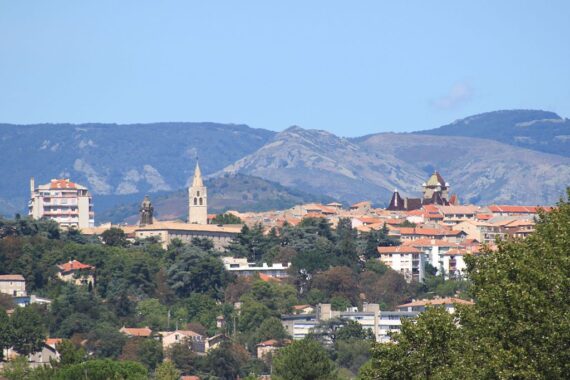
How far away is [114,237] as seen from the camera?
542 feet

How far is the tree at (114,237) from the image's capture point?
540 feet

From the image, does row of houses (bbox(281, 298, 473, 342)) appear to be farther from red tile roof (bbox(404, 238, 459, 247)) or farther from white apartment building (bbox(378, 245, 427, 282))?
red tile roof (bbox(404, 238, 459, 247))

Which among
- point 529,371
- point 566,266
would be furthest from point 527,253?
point 529,371

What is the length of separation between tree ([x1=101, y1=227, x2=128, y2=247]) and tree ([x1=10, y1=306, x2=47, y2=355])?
37.9 metres

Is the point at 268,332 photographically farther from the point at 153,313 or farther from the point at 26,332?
the point at 26,332

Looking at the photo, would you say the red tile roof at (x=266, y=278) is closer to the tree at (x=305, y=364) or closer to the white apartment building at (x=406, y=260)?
the white apartment building at (x=406, y=260)

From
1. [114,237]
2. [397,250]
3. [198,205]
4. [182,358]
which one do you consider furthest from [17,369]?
[198,205]

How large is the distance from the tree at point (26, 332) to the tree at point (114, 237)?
3785cm

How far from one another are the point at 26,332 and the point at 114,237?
137 feet

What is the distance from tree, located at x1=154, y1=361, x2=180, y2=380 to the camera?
351ft

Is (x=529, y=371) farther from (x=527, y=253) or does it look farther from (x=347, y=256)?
(x=347, y=256)

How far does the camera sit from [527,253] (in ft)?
170

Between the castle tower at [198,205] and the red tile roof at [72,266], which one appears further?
the castle tower at [198,205]

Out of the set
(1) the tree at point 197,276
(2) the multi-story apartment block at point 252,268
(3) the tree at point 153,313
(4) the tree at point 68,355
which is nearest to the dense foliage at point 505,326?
(4) the tree at point 68,355
